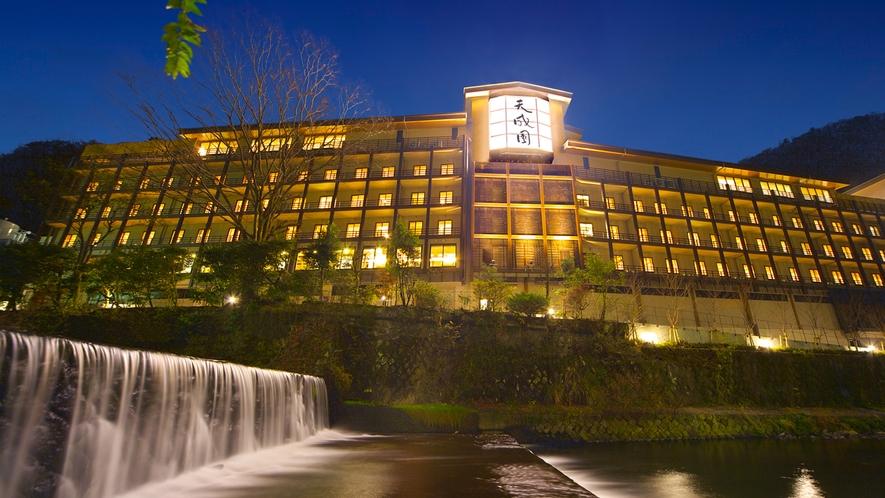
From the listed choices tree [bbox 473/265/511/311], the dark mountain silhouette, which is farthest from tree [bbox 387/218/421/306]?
the dark mountain silhouette

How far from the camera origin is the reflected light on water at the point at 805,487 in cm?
982

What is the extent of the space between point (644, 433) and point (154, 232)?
138 feet

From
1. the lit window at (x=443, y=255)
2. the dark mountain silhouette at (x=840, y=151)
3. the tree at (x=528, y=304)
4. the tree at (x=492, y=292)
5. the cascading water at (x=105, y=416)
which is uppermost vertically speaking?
Result: the dark mountain silhouette at (x=840, y=151)

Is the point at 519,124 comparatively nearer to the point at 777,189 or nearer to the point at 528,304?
the point at 528,304

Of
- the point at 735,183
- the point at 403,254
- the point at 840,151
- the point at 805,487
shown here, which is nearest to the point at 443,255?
the point at 403,254

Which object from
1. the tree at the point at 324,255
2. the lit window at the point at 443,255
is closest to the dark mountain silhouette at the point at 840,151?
the lit window at the point at 443,255

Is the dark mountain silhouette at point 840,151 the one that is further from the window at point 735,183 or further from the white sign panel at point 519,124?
the white sign panel at point 519,124

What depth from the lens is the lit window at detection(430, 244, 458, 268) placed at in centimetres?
3394

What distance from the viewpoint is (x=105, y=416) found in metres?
7.01

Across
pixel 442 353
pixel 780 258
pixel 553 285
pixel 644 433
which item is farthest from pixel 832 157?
pixel 442 353

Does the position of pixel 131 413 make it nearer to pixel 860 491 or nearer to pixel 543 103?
pixel 860 491

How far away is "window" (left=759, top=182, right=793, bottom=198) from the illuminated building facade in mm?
1038

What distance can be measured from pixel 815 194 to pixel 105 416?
60792mm

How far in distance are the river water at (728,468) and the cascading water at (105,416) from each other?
30.1 feet
